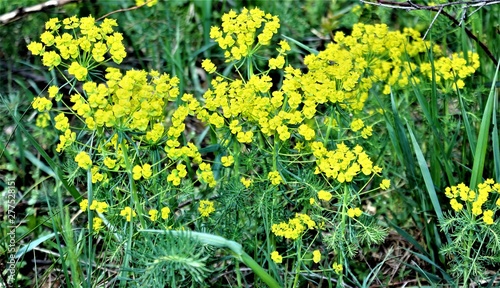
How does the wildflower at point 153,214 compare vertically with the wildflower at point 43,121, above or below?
above

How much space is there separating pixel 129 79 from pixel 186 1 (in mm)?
1944

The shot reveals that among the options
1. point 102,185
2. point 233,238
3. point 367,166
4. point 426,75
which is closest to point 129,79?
point 102,185

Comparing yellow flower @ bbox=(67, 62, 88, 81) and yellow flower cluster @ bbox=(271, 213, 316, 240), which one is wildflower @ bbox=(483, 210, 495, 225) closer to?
yellow flower cluster @ bbox=(271, 213, 316, 240)

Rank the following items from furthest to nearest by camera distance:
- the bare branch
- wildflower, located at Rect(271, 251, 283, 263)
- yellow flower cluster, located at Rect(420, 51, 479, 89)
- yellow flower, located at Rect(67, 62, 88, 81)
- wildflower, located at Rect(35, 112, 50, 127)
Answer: the bare branch, wildflower, located at Rect(35, 112, 50, 127), yellow flower cluster, located at Rect(420, 51, 479, 89), wildflower, located at Rect(271, 251, 283, 263), yellow flower, located at Rect(67, 62, 88, 81)

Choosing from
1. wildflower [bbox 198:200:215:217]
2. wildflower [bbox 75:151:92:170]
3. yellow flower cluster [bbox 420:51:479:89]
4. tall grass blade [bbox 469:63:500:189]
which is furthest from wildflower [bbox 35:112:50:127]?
tall grass blade [bbox 469:63:500:189]

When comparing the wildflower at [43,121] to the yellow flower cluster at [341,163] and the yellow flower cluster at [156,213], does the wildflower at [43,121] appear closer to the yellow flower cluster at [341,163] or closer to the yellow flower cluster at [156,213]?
the yellow flower cluster at [156,213]

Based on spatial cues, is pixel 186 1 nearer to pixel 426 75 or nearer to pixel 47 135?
pixel 47 135

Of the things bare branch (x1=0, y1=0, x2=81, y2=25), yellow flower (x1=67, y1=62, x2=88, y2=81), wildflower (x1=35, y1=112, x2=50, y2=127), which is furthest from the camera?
bare branch (x1=0, y1=0, x2=81, y2=25)

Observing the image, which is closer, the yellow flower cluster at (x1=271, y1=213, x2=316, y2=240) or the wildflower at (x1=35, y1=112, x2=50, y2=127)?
the yellow flower cluster at (x1=271, y1=213, x2=316, y2=240)

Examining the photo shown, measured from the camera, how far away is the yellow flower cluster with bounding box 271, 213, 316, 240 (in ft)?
6.96

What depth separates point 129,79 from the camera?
200 cm

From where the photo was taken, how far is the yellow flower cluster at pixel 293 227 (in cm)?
212

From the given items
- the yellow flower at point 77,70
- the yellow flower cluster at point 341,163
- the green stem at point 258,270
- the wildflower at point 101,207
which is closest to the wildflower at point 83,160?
the wildflower at point 101,207

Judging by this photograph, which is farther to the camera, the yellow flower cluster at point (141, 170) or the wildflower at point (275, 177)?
the wildflower at point (275, 177)
